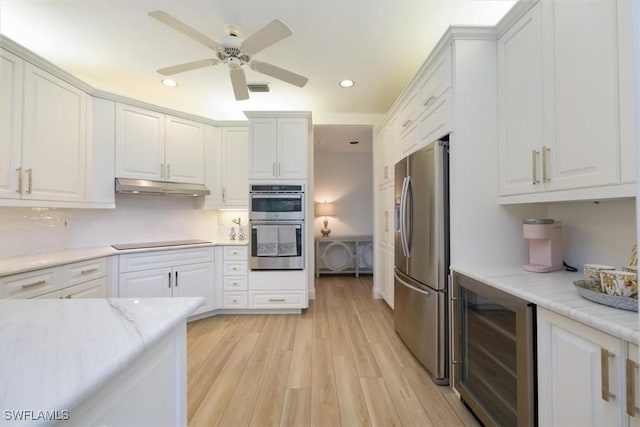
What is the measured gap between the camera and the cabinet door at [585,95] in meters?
1.04

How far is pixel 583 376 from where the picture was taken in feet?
2.96

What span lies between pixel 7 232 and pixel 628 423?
3.71 metres

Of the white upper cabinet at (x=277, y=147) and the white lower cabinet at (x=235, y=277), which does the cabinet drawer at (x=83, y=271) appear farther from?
the white upper cabinet at (x=277, y=147)

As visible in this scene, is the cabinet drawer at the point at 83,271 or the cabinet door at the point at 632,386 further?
the cabinet drawer at the point at 83,271

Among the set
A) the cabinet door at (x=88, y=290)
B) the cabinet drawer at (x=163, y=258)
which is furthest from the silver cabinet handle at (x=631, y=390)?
the cabinet drawer at (x=163, y=258)

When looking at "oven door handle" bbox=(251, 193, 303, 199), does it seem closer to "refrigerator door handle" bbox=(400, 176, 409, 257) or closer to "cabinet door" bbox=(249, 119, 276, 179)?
"cabinet door" bbox=(249, 119, 276, 179)

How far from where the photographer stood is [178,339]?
87cm

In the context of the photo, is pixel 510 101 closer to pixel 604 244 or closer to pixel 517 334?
pixel 604 244

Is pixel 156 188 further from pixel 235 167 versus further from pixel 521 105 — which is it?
pixel 521 105

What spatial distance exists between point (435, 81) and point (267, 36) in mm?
1227

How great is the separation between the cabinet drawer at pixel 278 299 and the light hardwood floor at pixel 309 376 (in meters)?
0.15

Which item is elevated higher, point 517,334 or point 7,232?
point 7,232

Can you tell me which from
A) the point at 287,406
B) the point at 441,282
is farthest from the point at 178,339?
the point at 441,282

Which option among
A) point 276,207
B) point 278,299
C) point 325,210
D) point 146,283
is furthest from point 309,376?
point 325,210
